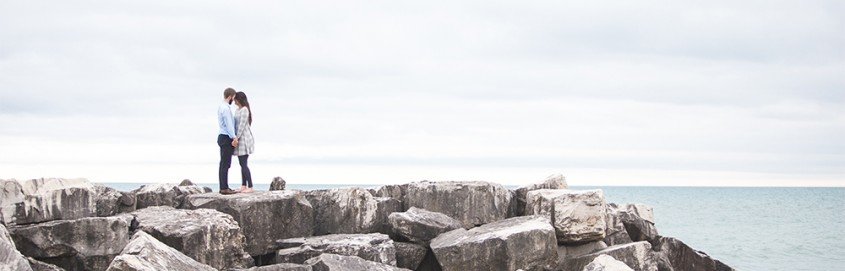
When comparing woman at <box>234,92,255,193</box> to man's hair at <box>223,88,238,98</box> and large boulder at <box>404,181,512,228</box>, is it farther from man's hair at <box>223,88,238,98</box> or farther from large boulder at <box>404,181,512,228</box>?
large boulder at <box>404,181,512,228</box>

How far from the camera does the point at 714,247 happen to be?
46.3 m

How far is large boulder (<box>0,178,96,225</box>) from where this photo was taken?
12883mm

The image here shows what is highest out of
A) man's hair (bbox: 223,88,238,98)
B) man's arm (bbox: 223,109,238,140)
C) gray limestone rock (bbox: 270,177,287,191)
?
man's hair (bbox: 223,88,238,98)

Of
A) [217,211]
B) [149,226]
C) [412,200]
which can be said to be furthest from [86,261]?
[412,200]

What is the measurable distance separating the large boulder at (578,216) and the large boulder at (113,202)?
20.5 ft

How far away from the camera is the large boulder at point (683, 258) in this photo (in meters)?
17.6

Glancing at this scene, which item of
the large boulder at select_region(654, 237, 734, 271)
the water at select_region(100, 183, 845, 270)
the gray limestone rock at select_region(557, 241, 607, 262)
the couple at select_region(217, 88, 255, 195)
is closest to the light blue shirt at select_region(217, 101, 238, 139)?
the couple at select_region(217, 88, 255, 195)

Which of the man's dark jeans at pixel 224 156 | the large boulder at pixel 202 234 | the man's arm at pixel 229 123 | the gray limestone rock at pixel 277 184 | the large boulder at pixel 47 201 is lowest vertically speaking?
the large boulder at pixel 202 234

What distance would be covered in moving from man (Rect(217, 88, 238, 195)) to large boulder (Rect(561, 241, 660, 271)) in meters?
5.08

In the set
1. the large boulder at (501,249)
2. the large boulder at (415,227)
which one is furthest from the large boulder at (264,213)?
the large boulder at (501,249)

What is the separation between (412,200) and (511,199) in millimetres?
1601

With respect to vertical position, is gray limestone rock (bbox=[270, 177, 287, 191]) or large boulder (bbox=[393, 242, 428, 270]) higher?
gray limestone rock (bbox=[270, 177, 287, 191])

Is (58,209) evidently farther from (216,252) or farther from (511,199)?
(511,199)

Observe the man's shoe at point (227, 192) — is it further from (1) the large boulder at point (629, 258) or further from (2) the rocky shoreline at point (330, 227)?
(1) the large boulder at point (629, 258)
